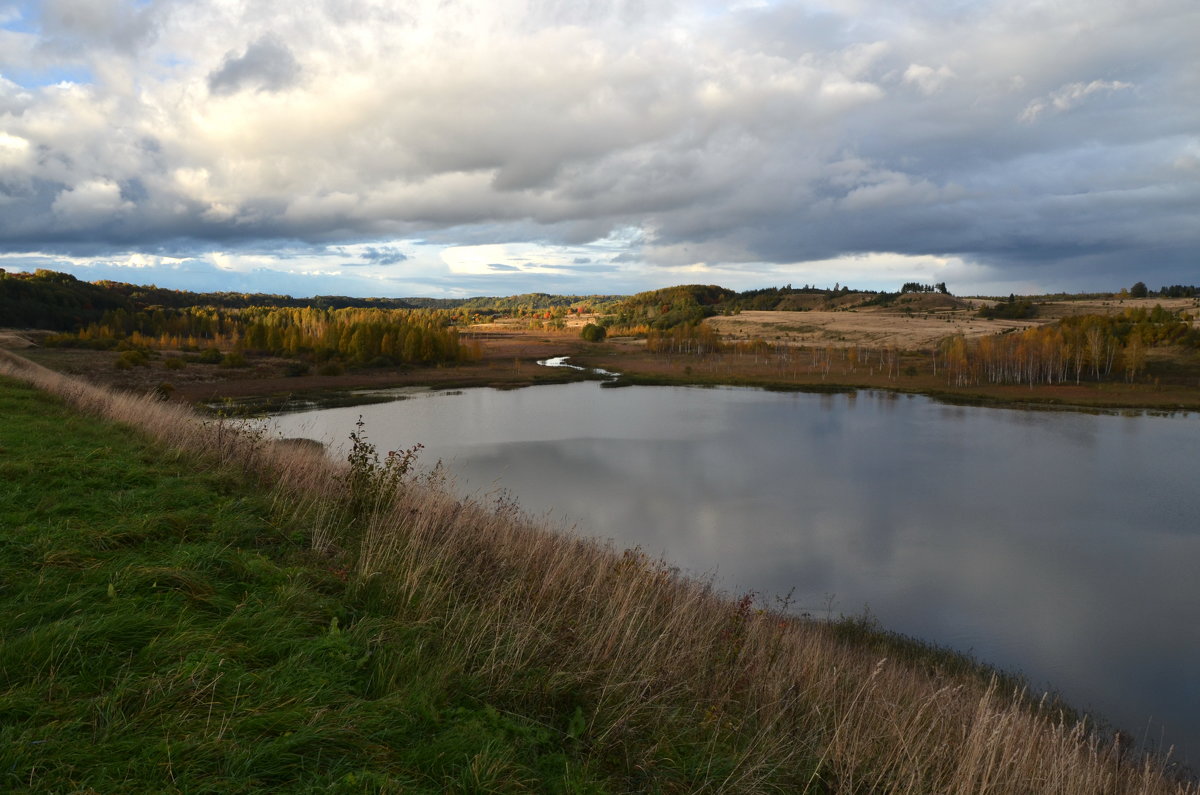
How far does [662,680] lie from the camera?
16.2 ft

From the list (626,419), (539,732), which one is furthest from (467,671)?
(626,419)

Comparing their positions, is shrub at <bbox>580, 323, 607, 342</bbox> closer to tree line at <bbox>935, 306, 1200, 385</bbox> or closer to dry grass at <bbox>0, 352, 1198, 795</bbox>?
tree line at <bbox>935, 306, 1200, 385</bbox>

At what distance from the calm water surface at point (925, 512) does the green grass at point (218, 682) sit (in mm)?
8827

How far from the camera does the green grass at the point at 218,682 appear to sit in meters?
2.90

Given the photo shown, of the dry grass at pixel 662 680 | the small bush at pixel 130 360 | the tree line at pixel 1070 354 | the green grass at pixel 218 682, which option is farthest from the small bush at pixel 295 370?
the tree line at pixel 1070 354

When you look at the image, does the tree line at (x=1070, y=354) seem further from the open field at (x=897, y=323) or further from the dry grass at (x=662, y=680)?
the dry grass at (x=662, y=680)

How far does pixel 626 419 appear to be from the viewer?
4406 centimetres

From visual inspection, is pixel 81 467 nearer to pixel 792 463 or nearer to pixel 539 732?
pixel 539 732

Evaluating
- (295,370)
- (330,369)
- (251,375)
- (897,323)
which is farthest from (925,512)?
(897,323)

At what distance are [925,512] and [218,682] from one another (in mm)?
24096

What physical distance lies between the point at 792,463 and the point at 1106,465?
15.3 metres

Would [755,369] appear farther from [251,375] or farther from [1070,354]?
[251,375]

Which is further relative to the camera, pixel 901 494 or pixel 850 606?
pixel 901 494

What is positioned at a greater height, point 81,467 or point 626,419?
point 81,467
